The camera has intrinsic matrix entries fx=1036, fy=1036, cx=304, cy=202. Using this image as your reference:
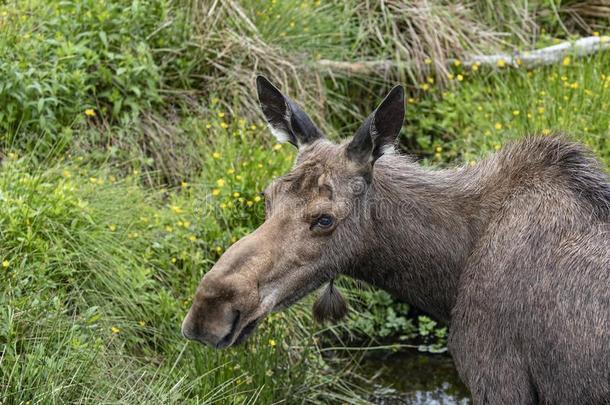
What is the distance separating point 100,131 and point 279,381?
310 centimetres

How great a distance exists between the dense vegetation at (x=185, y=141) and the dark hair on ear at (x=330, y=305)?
0.75 m

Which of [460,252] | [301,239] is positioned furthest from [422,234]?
[301,239]

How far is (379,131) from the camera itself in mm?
5438

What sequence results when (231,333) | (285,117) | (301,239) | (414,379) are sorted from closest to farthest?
(231,333)
(301,239)
(285,117)
(414,379)

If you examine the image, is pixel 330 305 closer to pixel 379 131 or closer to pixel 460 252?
pixel 460 252

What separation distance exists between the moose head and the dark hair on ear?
0.39 metres

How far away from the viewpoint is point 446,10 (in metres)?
10.4

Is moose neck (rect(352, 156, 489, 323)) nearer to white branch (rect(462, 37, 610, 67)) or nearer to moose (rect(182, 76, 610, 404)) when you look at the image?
moose (rect(182, 76, 610, 404))

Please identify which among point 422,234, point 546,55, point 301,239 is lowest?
point 546,55

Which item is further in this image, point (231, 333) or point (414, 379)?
point (414, 379)

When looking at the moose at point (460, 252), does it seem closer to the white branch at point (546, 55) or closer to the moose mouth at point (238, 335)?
the moose mouth at point (238, 335)

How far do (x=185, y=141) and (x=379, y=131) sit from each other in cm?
371

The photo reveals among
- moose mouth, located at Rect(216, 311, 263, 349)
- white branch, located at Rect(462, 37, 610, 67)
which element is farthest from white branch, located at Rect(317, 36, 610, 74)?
moose mouth, located at Rect(216, 311, 263, 349)

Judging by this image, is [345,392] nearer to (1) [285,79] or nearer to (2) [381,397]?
(2) [381,397]
